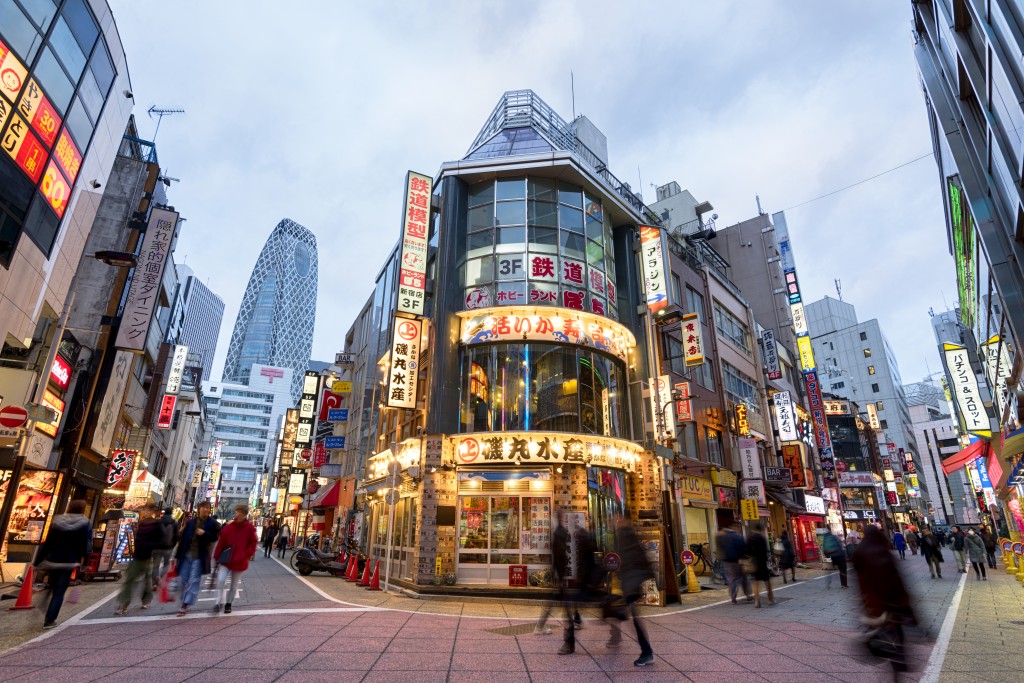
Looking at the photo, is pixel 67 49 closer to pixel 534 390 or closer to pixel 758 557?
pixel 534 390

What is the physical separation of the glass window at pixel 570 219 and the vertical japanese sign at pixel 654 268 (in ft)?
10.5

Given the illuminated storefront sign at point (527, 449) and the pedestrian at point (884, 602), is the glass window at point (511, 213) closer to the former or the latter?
the illuminated storefront sign at point (527, 449)

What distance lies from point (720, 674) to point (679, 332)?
814 inches

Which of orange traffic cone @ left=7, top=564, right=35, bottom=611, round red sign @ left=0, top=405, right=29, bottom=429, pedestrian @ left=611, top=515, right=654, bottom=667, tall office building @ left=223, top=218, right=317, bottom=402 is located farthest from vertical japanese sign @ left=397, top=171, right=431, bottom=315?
tall office building @ left=223, top=218, right=317, bottom=402

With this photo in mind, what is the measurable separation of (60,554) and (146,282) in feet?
48.2

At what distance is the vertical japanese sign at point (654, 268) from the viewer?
20.7 m

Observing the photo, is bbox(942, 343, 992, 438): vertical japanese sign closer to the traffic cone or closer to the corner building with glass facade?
the corner building with glass facade

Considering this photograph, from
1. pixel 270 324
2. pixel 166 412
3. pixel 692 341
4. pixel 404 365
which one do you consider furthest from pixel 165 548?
pixel 270 324

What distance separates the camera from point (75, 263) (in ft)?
57.9

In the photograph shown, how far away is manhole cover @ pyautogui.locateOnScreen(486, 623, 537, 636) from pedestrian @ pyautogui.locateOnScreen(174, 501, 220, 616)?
232 inches

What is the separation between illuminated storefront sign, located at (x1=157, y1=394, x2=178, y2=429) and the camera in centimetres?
3388

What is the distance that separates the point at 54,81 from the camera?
14492 millimetres

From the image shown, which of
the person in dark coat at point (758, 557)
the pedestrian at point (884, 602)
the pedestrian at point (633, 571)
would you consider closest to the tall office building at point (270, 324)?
the person in dark coat at point (758, 557)

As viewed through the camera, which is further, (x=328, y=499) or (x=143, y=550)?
(x=328, y=499)
